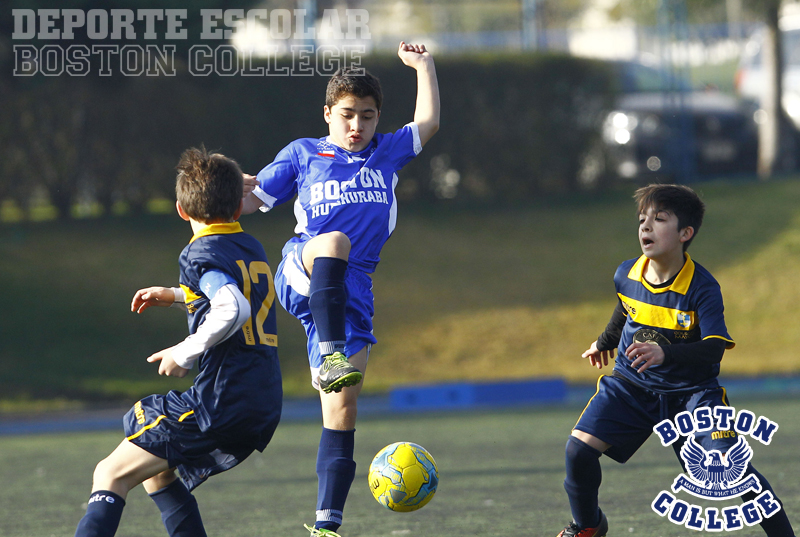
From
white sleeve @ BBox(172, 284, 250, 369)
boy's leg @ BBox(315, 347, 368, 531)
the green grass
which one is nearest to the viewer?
white sleeve @ BBox(172, 284, 250, 369)

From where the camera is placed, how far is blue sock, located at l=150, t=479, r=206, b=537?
12.8 ft

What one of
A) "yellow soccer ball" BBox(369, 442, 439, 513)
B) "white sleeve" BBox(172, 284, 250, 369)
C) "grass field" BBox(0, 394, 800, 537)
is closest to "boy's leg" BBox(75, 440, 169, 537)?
"white sleeve" BBox(172, 284, 250, 369)

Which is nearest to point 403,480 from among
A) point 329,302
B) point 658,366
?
point 329,302

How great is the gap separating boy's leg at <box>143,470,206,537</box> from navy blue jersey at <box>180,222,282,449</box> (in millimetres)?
402

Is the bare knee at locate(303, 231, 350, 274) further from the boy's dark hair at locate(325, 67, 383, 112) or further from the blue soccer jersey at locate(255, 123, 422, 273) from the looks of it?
the boy's dark hair at locate(325, 67, 383, 112)

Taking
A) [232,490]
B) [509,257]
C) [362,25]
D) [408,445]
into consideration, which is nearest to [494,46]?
[362,25]

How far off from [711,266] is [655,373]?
36.6 ft

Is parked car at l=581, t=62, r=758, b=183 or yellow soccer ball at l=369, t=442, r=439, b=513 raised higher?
parked car at l=581, t=62, r=758, b=183

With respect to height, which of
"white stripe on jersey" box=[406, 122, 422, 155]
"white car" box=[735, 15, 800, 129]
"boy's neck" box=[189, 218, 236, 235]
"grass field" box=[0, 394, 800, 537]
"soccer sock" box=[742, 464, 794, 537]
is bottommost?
"grass field" box=[0, 394, 800, 537]

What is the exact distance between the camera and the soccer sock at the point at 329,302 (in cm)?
413

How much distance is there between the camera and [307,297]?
443 cm

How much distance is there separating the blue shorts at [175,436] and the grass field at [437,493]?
1.29m

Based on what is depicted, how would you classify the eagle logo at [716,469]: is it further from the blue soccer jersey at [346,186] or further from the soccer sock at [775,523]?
the blue soccer jersey at [346,186]

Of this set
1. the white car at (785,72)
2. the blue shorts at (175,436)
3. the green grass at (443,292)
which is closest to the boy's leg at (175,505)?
the blue shorts at (175,436)
